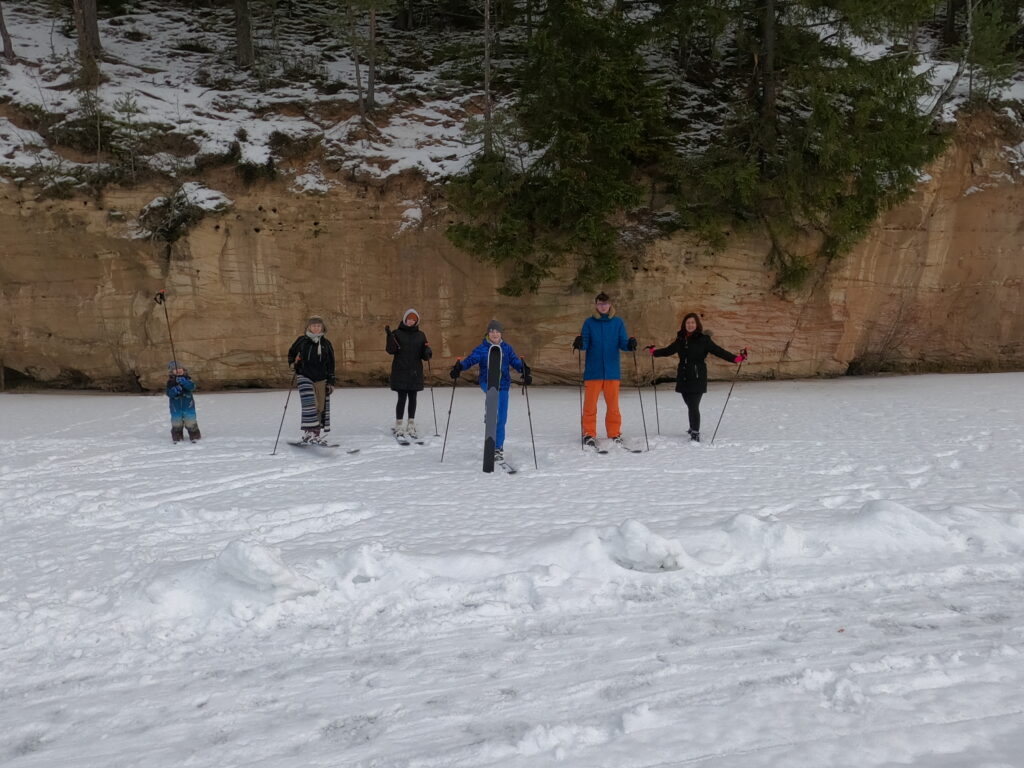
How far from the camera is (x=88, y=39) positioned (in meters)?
18.8

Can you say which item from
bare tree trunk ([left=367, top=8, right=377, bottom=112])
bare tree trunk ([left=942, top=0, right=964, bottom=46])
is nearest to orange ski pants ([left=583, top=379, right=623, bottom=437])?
bare tree trunk ([left=367, top=8, right=377, bottom=112])

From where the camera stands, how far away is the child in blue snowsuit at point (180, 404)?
9.18 metres

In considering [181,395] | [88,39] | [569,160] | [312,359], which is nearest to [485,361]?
A: [312,359]

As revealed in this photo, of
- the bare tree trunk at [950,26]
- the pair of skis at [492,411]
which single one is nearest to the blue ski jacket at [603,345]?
the pair of skis at [492,411]

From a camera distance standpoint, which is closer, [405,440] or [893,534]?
[893,534]

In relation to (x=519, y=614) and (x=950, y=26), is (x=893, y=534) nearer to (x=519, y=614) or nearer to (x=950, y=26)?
(x=519, y=614)

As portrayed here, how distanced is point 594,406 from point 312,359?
3.94 m

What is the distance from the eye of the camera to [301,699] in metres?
3.09

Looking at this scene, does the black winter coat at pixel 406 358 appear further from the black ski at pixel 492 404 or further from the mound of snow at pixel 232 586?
the mound of snow at pixel 232 586

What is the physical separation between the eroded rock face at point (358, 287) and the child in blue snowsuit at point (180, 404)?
7.73m

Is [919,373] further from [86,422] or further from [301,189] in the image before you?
[86,422]

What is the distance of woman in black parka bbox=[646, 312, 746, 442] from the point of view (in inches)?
356

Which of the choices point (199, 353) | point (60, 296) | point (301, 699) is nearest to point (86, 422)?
point (199, 353)

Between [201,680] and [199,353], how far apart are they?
15.0m
